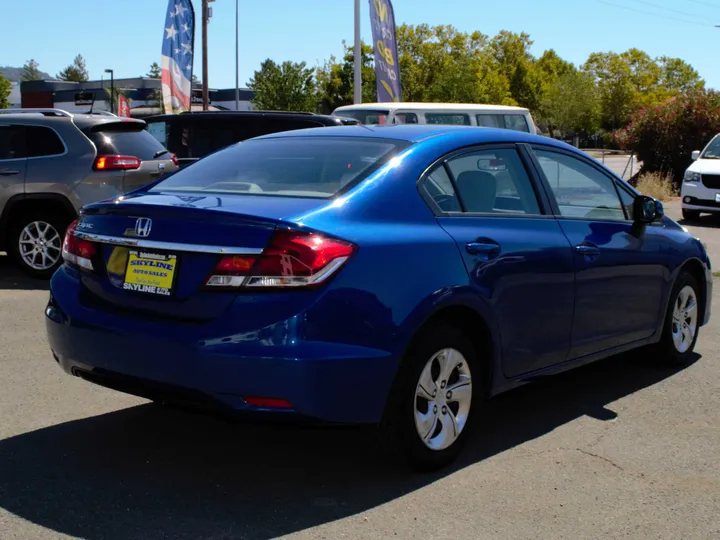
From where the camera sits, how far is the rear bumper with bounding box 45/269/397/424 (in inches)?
145

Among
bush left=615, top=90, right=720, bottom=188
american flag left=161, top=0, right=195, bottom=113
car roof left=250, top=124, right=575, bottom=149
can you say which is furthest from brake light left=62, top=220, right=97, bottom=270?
bush left=615, top=90, right=720, bottom=188

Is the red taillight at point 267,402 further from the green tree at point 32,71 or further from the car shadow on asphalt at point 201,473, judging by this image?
the green tree at point 32,71

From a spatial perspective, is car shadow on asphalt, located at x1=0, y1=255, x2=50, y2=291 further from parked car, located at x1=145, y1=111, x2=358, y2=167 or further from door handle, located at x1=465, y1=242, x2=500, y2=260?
door handle, located at x1=465, y1=242, x2=500, y2=260

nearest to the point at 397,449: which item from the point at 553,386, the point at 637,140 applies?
the point at 553,386

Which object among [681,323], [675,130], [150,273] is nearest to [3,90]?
[675,130]

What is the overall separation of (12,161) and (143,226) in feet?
21.5

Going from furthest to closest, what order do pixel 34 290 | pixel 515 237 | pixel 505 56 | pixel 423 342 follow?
pixel 505 56 → pixel 34 290 → pixel 515 237 → pixel 423 342

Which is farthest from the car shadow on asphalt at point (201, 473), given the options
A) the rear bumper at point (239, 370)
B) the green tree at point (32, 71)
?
the green tree at point (32, 71)

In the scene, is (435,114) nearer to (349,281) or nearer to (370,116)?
(370,116)

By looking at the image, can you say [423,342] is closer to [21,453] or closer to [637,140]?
[21,453]

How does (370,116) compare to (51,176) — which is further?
(370,116)

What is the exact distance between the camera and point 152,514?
3.74 m

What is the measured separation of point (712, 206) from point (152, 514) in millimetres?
15663

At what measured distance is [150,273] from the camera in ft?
13.0
